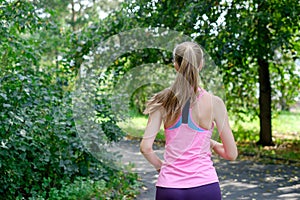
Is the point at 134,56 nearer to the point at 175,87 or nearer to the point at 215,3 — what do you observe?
the point at 215,3

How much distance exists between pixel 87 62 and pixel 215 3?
8.80ft

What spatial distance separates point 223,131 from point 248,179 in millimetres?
5886

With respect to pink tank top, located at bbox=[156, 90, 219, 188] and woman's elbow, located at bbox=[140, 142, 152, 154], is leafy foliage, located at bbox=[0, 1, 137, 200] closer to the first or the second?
woman's elbow, located at bbox=[140, 142, 152, 154]

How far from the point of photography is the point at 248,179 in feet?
27.3

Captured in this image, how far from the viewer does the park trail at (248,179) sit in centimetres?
706

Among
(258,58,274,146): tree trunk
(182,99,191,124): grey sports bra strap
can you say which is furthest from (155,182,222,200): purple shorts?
(258,58,274,146): tree trunk

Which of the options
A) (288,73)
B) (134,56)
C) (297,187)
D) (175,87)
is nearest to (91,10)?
(288,73)

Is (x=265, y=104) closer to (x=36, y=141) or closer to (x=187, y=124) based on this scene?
(x=36, y=141)

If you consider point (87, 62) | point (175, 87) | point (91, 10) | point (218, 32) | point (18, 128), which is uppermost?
point (91, 10)

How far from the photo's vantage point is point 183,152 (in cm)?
267

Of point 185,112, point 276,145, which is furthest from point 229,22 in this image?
point 185,112

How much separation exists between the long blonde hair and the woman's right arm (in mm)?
145

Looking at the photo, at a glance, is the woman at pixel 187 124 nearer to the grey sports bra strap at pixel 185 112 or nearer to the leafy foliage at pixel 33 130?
the grey sports bra strap at pixel 185 112

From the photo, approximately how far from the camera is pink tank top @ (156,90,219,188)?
2645 millimetres
